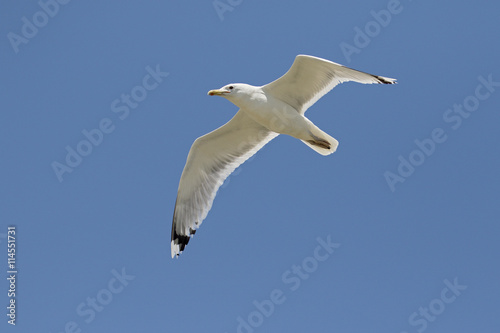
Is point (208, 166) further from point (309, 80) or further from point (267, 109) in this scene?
point (309, 80)

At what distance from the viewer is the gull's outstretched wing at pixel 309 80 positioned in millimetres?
6914

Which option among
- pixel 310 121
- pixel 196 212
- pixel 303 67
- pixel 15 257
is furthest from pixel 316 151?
pixel 15 257

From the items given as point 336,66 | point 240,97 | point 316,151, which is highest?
point 240,97

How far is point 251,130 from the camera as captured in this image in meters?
7.82

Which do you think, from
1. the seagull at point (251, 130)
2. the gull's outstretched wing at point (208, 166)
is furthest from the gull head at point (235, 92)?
the gull's outstretched wing at point (208, 166)

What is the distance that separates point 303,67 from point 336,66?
353 mm

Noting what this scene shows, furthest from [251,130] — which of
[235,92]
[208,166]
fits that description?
[235,92]

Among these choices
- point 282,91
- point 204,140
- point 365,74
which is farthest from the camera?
point 204,140

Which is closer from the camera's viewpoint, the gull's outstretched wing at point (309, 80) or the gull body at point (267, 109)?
the gull's outstretched wing at point (309, 80)

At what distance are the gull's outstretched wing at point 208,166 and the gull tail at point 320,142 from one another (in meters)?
0.68

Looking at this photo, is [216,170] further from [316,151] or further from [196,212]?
[316,151]

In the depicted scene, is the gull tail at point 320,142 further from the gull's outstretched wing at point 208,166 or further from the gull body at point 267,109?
the gull's outstretched wing at point 208,166

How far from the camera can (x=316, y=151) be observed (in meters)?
7.46

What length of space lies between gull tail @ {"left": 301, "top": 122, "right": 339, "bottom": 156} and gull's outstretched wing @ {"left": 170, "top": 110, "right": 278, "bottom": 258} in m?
0.68
